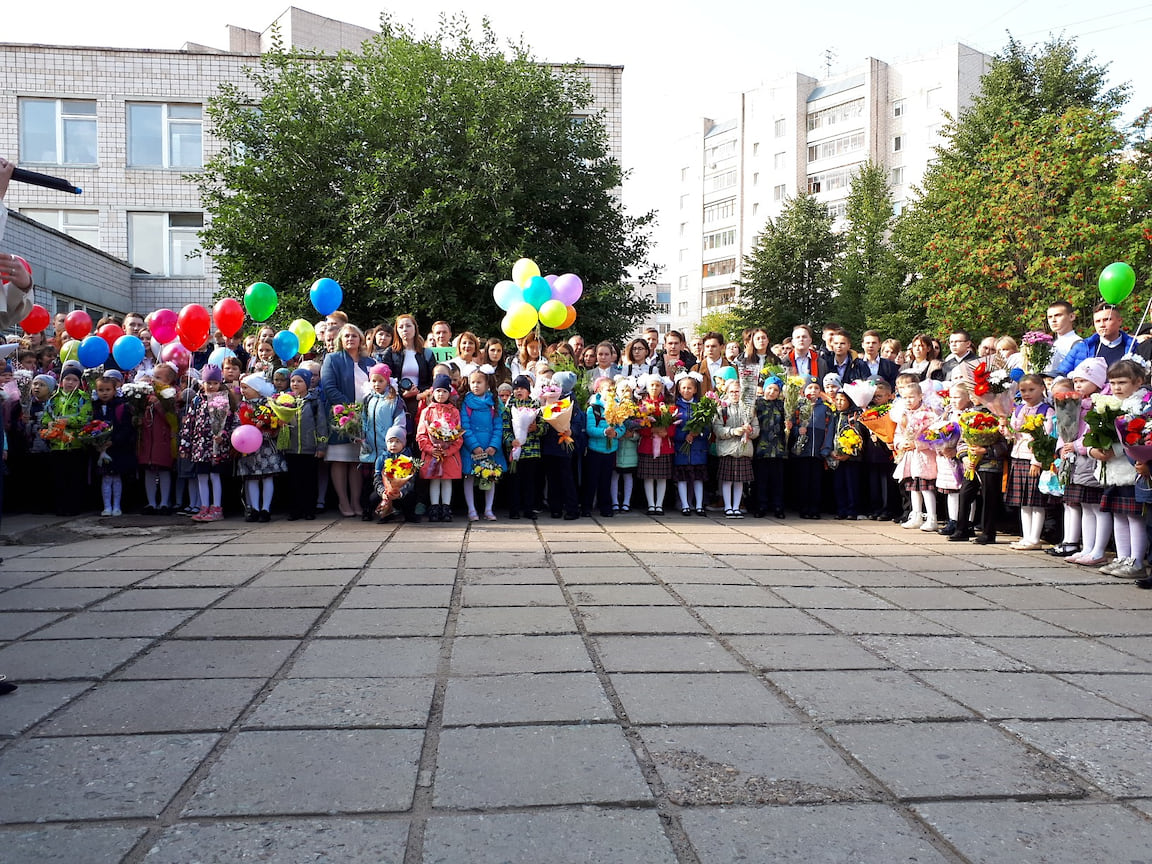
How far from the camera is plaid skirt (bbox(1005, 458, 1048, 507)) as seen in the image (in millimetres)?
8094

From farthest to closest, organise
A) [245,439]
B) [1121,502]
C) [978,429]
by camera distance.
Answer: [245,439] → [978,429] → [1121,502]

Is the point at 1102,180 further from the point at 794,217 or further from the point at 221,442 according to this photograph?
the point at 221,442

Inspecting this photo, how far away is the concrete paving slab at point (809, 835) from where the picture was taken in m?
2.30

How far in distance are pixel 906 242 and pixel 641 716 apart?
102ft

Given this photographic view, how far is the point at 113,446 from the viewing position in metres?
9.86

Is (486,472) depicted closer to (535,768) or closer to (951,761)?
(535,768)

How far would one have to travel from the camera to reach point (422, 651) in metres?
4.19

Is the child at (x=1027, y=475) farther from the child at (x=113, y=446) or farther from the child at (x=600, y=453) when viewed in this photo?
the child at (x=113, y=446)

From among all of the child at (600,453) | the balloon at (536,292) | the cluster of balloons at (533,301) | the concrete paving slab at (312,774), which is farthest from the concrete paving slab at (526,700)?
the balloon at (536,292)

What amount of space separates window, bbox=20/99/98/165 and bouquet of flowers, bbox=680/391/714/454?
70.1 feet

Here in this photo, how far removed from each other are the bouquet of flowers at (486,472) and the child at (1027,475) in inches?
190

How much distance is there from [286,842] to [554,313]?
9.05 meters

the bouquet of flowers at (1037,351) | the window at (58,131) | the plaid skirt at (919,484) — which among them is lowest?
the plaid skirt at (919,484)

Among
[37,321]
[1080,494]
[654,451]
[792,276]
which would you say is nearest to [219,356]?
[37,321]
